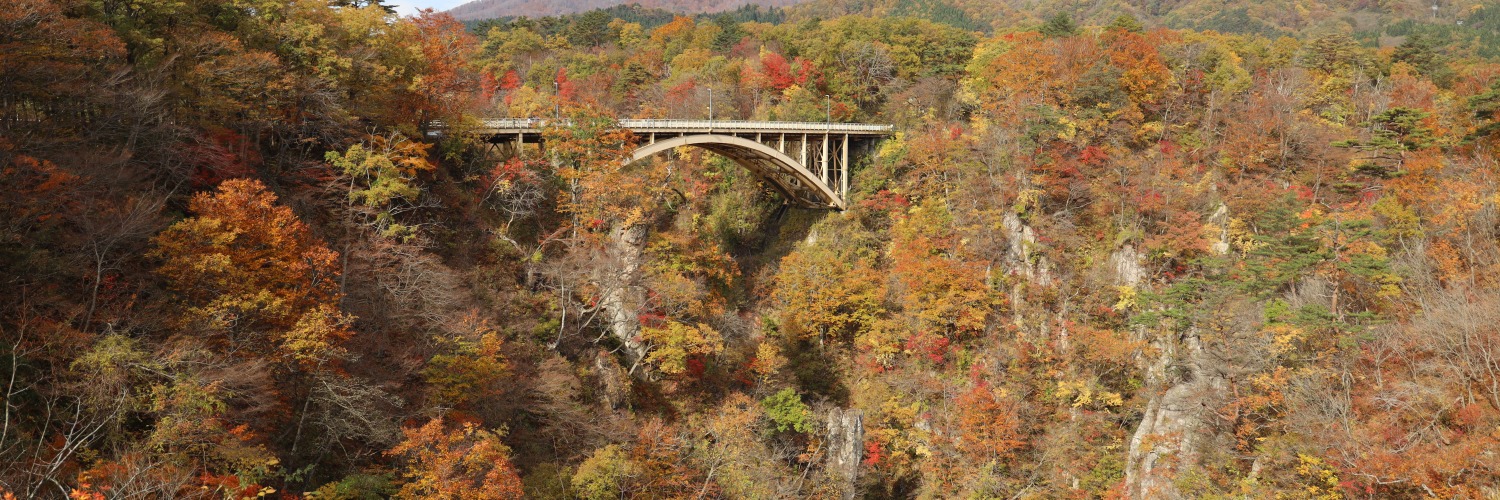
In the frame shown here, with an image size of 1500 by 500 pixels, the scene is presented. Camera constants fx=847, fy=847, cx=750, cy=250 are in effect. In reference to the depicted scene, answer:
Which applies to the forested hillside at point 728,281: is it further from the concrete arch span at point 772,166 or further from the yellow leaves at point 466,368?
the concrete arch span at point 772,166

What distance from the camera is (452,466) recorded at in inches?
596

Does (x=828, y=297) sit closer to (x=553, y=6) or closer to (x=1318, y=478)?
(x=1318, y=478)

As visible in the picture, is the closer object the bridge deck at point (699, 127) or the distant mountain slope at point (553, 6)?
the bridge deck at point (699, 127)

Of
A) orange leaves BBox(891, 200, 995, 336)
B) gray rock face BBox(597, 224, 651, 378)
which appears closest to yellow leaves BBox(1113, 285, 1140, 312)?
orange leaves BBox(891, 200, 995, 336)

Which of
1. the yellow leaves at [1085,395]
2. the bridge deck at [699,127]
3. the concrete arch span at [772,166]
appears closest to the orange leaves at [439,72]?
the bridge deck at [699,127]

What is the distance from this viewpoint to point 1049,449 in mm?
24094

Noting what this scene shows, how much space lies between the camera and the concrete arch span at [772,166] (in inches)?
1228

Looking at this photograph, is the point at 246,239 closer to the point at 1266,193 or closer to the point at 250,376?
the point at 250,376

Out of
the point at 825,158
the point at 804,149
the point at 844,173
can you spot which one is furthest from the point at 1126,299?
the point at 804,149

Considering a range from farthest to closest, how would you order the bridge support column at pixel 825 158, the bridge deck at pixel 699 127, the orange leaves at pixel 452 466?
the bridge support column at pixel 825 158 < the bridge deck at pixel 699 127 < the orange leaves at pixel 452 466

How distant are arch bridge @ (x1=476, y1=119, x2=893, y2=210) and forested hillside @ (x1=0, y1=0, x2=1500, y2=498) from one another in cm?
94

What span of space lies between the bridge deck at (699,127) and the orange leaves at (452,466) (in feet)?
41.9

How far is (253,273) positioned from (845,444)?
1744 cm

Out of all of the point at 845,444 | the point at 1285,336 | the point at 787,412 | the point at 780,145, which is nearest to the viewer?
the point at 1285,336
